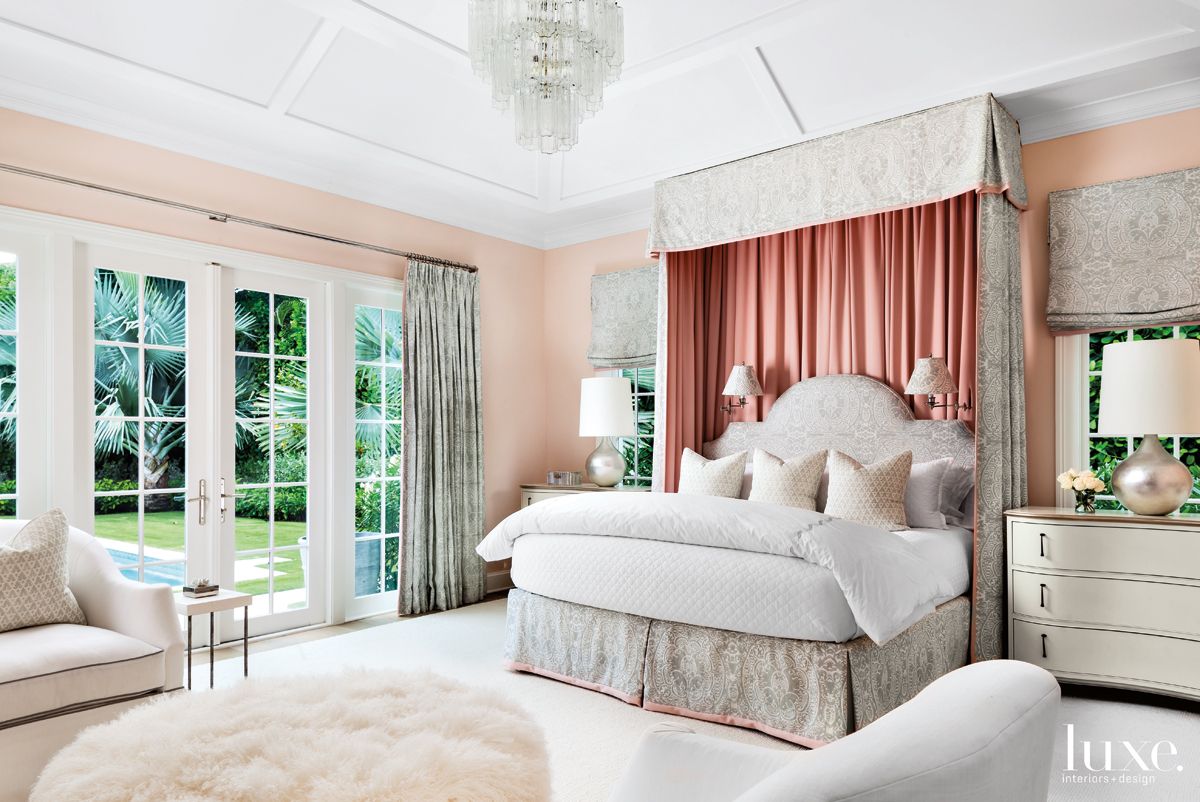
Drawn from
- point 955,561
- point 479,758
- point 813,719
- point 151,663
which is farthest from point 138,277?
point 955,561

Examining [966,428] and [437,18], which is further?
[966,428]

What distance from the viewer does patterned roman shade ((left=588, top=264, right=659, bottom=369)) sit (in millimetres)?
5531

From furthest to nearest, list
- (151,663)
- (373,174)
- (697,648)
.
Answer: (373,174) → (697,648) → (151,663)

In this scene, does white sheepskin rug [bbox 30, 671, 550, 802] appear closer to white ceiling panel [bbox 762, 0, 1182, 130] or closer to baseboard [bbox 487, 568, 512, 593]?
white ceiling panel [bbox 762, 0, 1182, 130]

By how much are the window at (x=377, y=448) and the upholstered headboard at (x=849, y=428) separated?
84.9 inches

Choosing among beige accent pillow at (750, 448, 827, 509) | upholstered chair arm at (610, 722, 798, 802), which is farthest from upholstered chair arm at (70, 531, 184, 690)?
beige accent pillow at (750, 448, 827, 509)

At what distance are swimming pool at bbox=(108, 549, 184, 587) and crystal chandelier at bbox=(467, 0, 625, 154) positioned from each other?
2889 millimetres

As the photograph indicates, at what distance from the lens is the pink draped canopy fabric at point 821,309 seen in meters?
4.22

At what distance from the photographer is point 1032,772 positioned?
925mm

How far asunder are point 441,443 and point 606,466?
1123 mm

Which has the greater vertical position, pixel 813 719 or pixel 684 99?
pixel 684 99

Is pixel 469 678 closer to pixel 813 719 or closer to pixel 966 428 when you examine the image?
pixel 813 719

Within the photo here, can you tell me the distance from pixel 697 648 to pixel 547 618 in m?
0.83

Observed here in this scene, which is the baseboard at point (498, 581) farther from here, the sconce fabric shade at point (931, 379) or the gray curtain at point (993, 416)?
the gray curtain at point (993, 416)
